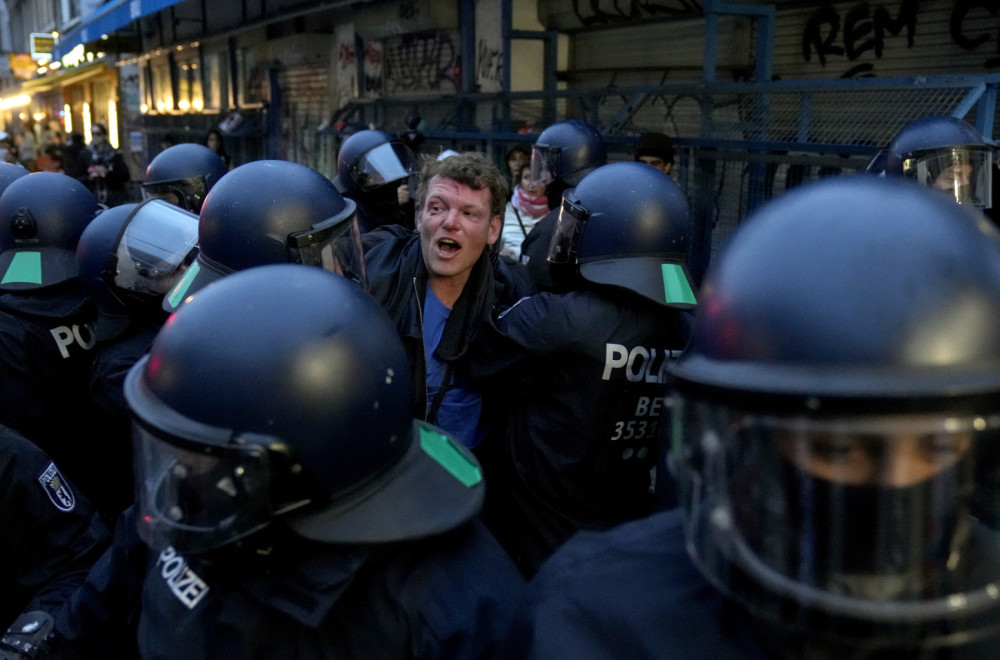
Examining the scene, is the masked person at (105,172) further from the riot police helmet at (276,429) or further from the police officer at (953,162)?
the riot police helmet at (276,429)

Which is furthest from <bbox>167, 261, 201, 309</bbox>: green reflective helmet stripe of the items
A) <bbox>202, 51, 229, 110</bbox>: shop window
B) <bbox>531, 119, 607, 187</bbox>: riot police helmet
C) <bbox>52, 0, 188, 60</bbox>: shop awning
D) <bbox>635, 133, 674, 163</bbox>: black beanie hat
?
<bbox>202, 51, 229, 110</bbox>: shop window

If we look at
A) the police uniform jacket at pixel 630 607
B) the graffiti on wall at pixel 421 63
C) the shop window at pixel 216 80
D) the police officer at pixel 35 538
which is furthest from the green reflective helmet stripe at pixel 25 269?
the shop window at pixel 216 80

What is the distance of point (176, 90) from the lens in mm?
20797

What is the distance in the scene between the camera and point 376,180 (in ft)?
16.7

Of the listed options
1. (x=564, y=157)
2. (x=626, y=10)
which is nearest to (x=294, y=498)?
(x=564, y=157)

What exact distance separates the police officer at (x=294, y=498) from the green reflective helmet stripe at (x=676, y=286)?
1211mm

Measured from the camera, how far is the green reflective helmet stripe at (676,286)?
2592 mm

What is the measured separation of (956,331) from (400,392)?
3.16ft

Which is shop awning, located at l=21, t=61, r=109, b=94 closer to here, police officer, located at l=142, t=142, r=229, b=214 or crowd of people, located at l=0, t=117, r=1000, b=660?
police officer, located at l=142, t=142, r=229, b=214

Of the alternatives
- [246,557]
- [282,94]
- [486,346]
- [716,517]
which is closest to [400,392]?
[246,557]

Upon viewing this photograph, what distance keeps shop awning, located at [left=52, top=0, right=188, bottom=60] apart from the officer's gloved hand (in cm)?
1066

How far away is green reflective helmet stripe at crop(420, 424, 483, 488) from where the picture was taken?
5.30 ft

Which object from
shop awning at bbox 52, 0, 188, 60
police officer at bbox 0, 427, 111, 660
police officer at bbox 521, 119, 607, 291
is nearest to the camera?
police officer at bbox 0, 427, 111, 660

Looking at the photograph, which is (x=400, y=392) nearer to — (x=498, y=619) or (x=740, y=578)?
(x=498, y=619)
